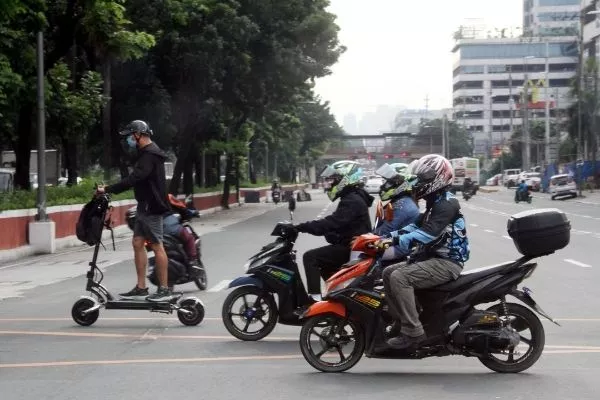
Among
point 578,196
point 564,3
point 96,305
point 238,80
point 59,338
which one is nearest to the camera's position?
point 59,338

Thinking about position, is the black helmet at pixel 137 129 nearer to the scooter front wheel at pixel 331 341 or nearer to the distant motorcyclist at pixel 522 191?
the scooter front wheel at pixel 331 341

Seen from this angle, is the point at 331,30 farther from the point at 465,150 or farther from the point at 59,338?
the point at 465,150

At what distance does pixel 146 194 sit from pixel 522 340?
4.57m

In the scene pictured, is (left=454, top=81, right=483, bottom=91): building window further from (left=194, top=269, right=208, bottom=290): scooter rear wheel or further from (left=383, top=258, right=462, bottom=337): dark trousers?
(left=383, top=258, right=462, bottom=337): dark trousers

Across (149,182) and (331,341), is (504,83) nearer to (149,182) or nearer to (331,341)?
(149,182)

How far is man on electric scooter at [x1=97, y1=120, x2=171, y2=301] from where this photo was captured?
11.4 meters

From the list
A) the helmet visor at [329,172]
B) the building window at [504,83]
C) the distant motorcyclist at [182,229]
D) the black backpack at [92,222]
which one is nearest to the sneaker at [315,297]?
the helmet visor at [329,172]

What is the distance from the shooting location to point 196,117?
4472 centimetres

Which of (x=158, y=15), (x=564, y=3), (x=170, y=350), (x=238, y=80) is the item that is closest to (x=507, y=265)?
(x=170, y=350)

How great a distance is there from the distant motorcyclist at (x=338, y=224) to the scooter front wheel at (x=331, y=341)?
1571 millimetres

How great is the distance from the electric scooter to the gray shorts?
38 cm

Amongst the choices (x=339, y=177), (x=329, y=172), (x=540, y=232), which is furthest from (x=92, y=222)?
(x=540, y=232)

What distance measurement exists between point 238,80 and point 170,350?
34.7 m

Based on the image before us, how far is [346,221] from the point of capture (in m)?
10.3
